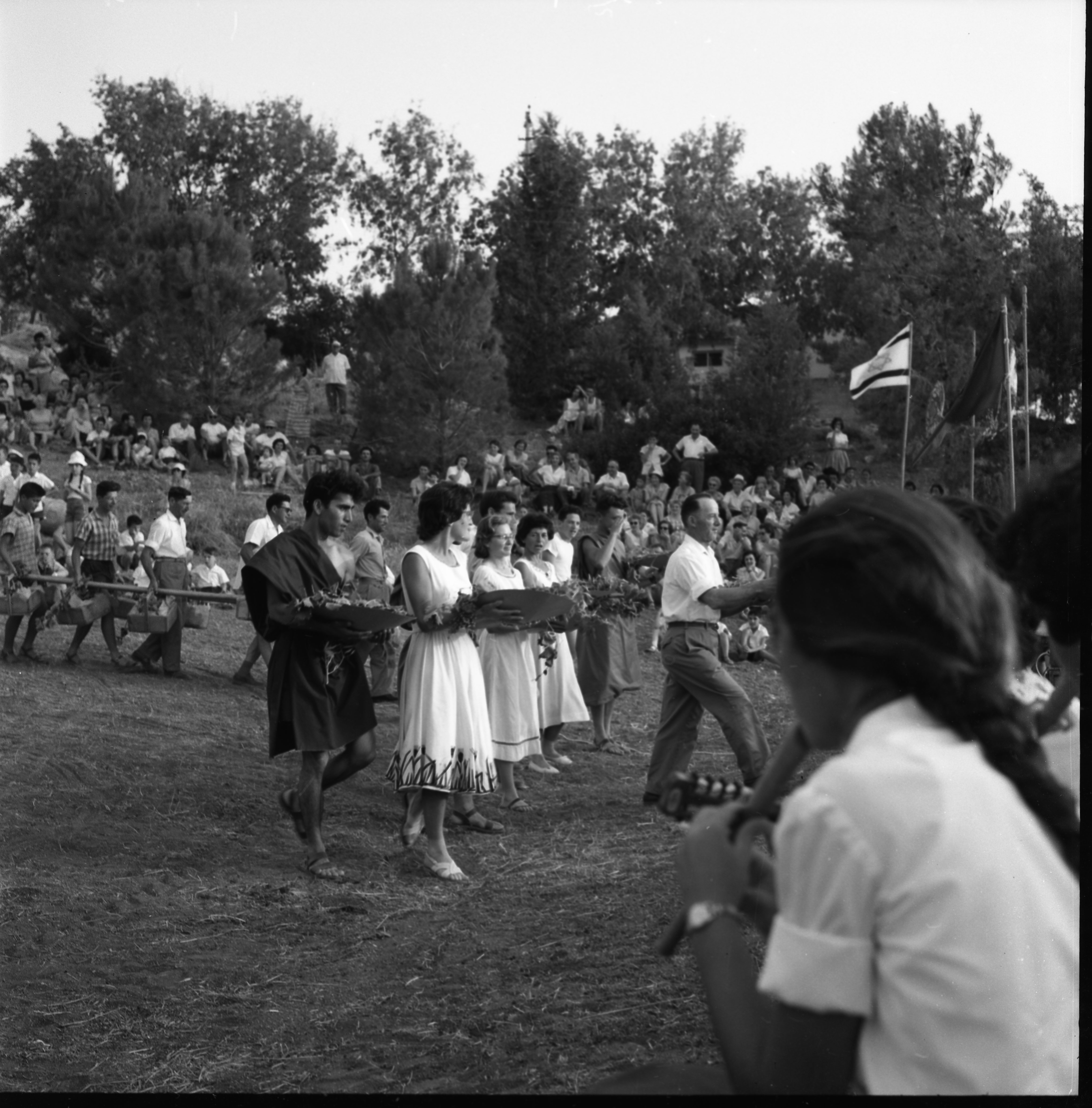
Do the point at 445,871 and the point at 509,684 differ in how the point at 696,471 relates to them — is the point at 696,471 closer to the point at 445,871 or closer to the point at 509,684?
the point at 509,684

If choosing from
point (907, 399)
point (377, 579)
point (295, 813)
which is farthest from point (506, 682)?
point (377, 579)

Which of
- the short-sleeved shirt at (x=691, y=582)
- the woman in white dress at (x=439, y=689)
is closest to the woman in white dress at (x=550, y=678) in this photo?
the short-sleeved shirt at (x=691, y=582)

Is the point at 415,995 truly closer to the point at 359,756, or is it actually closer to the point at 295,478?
the point at 359,756

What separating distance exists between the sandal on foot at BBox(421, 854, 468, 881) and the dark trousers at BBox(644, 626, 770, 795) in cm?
158

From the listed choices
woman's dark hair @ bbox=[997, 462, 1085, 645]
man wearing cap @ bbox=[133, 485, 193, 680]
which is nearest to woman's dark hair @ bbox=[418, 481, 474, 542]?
woman's dark hair @ bbox=[997, 462, 1085, 645]

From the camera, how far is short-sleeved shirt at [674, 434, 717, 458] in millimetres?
21219

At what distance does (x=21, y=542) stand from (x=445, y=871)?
24.3 feet

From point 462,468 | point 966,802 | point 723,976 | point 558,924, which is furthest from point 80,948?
point 462,468

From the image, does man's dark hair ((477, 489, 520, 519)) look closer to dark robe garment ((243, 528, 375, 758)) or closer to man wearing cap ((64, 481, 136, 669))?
dark robe garment ((243, 528, 375, 758))

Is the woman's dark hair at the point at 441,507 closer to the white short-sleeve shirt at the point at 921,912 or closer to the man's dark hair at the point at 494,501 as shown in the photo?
the man's dark hair at the point at 494,501

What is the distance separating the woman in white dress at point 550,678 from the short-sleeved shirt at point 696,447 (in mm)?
11690

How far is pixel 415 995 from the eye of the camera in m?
5.15

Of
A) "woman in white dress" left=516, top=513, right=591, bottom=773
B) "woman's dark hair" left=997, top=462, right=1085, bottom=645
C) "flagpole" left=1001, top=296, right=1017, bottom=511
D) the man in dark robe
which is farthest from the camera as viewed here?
"woman in white dress" left=516, top=513, right=591, bottom=773

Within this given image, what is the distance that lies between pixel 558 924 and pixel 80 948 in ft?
6.68
